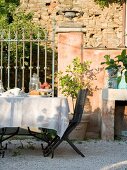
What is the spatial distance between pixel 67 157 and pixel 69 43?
238cm

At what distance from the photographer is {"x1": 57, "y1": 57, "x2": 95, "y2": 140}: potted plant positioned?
7.45 meters

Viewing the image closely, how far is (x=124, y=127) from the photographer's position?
780cm

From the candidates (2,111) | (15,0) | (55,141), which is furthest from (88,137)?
(15,0)

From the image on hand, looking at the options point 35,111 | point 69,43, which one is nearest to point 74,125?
point 35,111

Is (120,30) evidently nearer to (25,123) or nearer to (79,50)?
(79,50)

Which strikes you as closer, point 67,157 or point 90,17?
point 67,157

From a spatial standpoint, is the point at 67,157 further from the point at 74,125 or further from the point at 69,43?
the point at 69,43

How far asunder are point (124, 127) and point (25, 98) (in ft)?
8.34

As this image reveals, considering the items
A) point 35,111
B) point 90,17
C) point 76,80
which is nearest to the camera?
point 35,111

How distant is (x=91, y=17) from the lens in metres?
11.5

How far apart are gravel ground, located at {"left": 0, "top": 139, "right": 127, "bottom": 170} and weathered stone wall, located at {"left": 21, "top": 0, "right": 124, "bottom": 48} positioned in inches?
Answer: 179

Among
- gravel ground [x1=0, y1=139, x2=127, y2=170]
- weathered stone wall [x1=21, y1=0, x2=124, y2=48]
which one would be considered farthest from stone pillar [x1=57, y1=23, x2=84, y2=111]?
weathered stone wall [x1=21, y1=0, x2=124, y2=48]

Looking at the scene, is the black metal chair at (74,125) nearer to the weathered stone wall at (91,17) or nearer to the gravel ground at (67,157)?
the gravel ground at (67,157)

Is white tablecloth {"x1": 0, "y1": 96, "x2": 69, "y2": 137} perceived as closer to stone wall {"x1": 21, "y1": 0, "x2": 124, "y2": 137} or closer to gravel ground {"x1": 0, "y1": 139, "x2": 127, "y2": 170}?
gravel ground {"x1": 0, "y1": 139, "x2": 127, "y2": 170}
